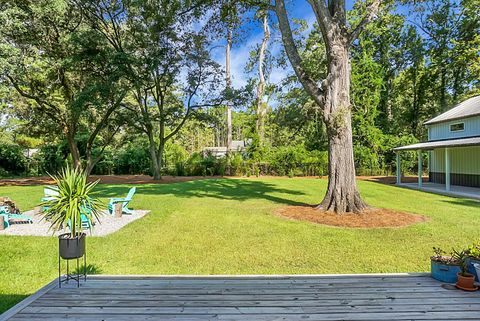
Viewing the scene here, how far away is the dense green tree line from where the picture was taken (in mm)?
13266

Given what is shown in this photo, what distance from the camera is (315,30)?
78.1ft

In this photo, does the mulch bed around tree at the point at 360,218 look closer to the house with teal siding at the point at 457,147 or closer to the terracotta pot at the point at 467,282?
the terracotta pot at the point at 467,282

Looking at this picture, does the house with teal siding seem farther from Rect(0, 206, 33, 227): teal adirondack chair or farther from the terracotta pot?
Rect(0, 206, 33, 227): teal adirondack chair

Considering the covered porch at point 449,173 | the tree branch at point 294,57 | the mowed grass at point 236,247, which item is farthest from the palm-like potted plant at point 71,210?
the covered porch at point 449,173

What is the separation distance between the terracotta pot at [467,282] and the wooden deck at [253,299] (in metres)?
0.06

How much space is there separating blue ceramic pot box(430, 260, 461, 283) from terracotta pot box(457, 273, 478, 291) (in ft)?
0.52

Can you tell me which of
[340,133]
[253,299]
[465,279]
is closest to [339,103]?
[340,133]

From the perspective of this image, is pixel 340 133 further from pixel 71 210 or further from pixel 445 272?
pixel 71 210

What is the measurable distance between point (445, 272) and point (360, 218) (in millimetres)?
4036

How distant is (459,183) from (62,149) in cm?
2632


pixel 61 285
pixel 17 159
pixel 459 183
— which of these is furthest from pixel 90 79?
pixel 459 183

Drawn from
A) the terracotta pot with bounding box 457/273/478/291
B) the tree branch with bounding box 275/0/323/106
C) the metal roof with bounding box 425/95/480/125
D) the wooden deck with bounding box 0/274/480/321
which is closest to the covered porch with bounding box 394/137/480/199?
the metal roof with bounding box 425/95/480/125

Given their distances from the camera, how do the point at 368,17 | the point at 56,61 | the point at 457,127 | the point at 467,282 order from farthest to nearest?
the point at 457,127
the point at 56,61
the point at 368,17
the point at 467,282

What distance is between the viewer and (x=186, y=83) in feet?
57.6
